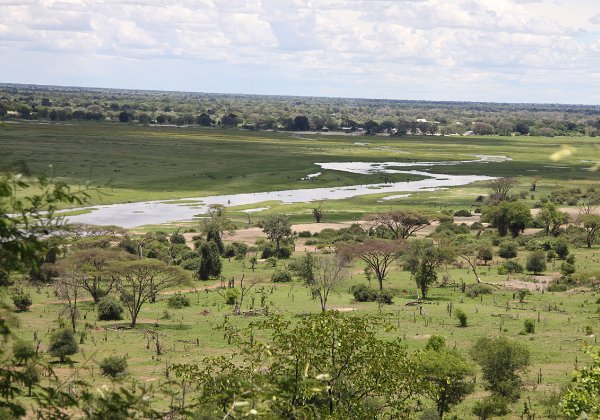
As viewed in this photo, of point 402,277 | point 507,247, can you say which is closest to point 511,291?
point 402,277

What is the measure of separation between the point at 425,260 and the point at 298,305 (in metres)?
11.0

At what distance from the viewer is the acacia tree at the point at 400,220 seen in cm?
6850

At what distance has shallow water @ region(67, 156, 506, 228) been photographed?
82.2 meters

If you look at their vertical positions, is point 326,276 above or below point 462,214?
above

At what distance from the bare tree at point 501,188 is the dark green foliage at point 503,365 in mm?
66802

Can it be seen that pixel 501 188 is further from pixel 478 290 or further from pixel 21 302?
pixel 21 302

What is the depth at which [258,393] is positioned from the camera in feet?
25.9

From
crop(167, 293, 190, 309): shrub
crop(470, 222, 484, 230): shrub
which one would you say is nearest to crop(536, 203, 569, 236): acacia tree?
crop(470, 222, 484, 230): shrub

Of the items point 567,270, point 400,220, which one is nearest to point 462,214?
point 400,220

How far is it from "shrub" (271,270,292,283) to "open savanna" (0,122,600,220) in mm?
27272

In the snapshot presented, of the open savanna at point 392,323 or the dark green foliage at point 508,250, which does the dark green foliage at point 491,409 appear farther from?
the dark green foliage at point 508,250

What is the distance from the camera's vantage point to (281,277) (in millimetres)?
56500

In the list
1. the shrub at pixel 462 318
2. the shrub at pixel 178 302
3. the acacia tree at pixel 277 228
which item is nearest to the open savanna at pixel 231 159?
the acacia tree at pixel 277 228

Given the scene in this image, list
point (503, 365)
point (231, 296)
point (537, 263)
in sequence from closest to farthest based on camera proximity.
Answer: point (503, 365)
point (231, 296)
point (537, 263)
